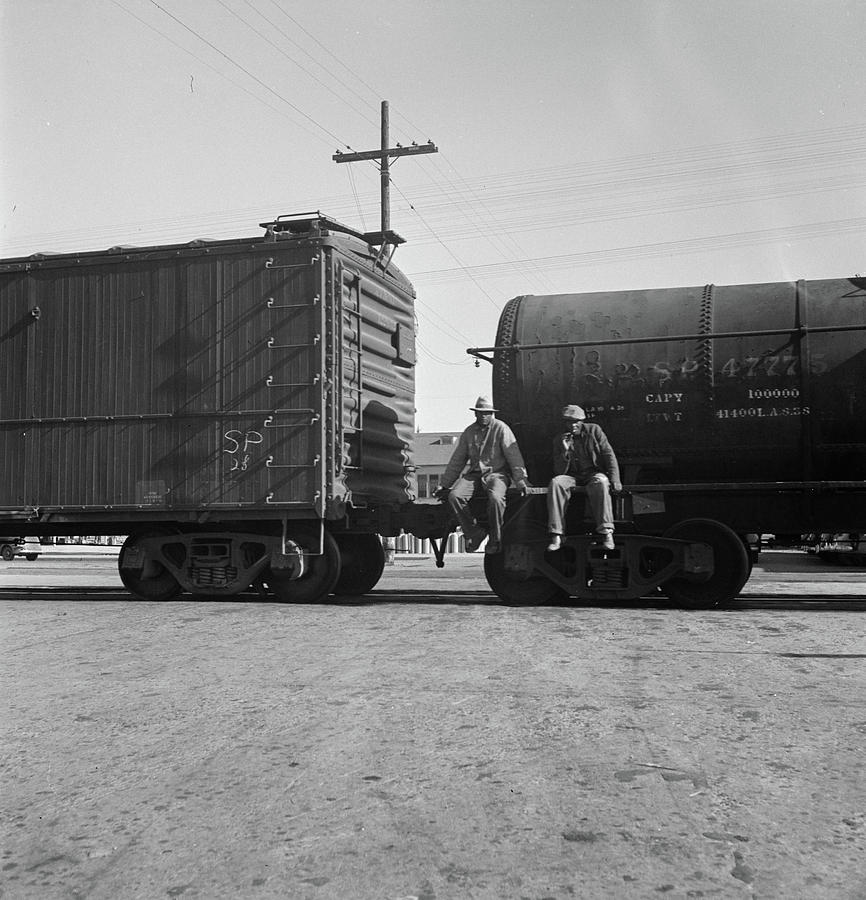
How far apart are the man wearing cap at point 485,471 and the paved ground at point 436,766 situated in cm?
285

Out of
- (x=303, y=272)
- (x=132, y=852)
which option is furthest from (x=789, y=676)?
(x=303, y=272)

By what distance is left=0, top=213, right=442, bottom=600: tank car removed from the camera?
1037 centimetres

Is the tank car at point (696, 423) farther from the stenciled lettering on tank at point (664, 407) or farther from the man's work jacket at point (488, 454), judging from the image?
the man's work jacket at point (488, 454)

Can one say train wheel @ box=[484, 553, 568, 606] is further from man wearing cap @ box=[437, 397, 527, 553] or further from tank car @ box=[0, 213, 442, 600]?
tank car @ box=[0, 213, 442, 600]

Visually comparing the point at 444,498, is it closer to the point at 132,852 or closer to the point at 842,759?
the point at 842,759

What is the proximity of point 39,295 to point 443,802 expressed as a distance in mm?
9451

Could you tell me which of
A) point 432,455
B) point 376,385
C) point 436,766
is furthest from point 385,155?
point 432,455

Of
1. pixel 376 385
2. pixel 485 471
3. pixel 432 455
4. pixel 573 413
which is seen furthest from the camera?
pixel 432 455

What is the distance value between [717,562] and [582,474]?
1677mm

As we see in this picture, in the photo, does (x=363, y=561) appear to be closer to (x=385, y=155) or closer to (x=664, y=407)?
(x=664, y=407)

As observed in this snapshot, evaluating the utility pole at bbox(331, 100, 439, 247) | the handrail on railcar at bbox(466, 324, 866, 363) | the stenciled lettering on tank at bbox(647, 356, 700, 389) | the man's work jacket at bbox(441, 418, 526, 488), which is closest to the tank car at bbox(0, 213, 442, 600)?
the man's work jacket at bbox(441, 418, 526, 488)

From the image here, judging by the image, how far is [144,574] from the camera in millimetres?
11008

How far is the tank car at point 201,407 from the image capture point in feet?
34.0

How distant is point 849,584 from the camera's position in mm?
15875
